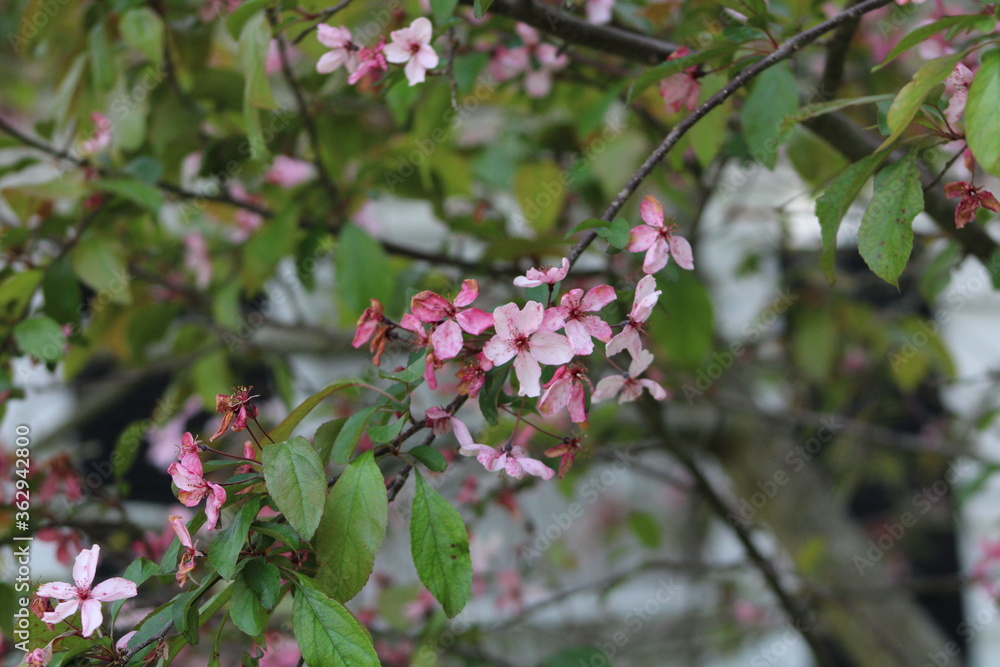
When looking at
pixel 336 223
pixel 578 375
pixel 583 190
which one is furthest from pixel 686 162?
pixel 578 375

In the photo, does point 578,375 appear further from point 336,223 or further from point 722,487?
point 722,487

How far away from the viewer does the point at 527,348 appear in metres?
0.55

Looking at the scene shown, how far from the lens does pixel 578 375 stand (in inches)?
22.7

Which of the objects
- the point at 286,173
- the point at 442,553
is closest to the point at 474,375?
the point at 442,553

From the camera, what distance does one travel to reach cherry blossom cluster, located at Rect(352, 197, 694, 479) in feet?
1.80

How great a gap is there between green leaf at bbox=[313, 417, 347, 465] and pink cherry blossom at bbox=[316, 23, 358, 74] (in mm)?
339

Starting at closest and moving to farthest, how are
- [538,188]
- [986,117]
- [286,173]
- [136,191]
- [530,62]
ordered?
[986,117] → [136,191] → [530,62] → [286,173] → [538,188]

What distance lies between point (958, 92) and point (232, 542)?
22.8 inches

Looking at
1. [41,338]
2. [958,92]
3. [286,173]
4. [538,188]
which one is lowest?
[538,188]

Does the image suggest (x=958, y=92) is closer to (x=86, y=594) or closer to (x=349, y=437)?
(x=349, y=437)

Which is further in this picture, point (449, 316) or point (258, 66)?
point (258, 66)

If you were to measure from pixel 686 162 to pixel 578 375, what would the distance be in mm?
799

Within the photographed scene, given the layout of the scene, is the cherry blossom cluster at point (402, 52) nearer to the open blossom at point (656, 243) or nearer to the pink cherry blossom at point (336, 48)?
the pink cherry blossom at point (336, 48)

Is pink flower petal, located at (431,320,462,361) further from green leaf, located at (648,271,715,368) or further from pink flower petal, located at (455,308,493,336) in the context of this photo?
green leaf, located at (648,271,715,368)
